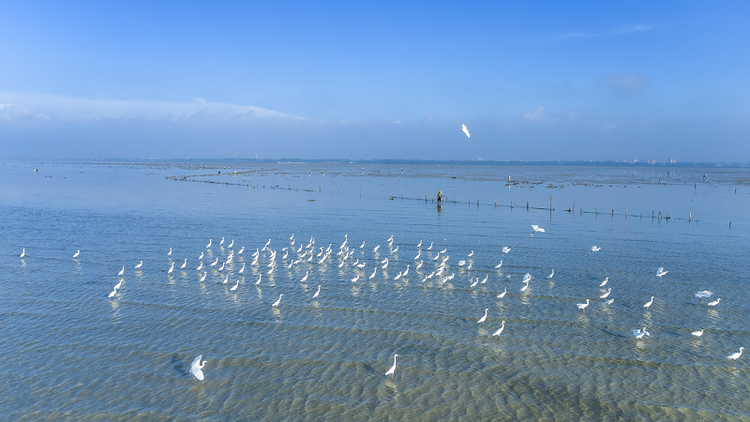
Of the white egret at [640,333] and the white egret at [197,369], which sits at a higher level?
the white egret at [197,369]

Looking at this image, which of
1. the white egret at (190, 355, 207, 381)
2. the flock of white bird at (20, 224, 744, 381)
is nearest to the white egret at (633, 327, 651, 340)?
the flock of white bird at (20, 224, 744, 381)

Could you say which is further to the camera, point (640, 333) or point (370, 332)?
point (370, 332)

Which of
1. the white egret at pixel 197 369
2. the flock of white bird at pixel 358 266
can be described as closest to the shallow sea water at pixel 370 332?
the flock of white bird at pixel 358 266

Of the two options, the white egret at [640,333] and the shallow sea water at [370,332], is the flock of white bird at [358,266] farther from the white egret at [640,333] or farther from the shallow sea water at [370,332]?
the shallow sea water at [370,332]

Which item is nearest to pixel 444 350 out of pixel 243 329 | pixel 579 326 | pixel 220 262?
pixel 579 326

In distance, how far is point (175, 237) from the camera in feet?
119

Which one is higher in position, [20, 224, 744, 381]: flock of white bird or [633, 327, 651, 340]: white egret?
[20, 224, 744, 381]: flock of white bird

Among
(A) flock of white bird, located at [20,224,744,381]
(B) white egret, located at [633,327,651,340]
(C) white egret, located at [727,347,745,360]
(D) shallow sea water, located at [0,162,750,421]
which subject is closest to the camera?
(D) shallow sea water, located at [0,162,750,421]

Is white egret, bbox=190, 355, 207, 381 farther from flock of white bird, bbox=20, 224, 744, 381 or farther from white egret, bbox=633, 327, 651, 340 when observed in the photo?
white egret, bbox=633, 327, 651, 340

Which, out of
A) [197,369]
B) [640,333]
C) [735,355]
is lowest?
[735,355]

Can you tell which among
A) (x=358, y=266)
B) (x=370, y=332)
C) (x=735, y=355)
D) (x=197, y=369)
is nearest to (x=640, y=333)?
(x=735, y=355)

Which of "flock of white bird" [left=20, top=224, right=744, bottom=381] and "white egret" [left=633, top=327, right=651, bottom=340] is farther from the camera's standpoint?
"flock of white bird" [left=20, top=224, right=744, bottom=381]

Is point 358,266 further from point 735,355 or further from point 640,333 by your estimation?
point 735,355

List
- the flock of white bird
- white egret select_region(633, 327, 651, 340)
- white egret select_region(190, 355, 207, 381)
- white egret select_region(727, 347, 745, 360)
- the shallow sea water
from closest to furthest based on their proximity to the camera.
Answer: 1. the shallow sea water
2. white egret select_region(190, 355, 207, 381)
3. white egret select_region(727, 347, 745, 360)
4. white egret select_region(633, 327, 651, 340)
5. the flock of white bird
